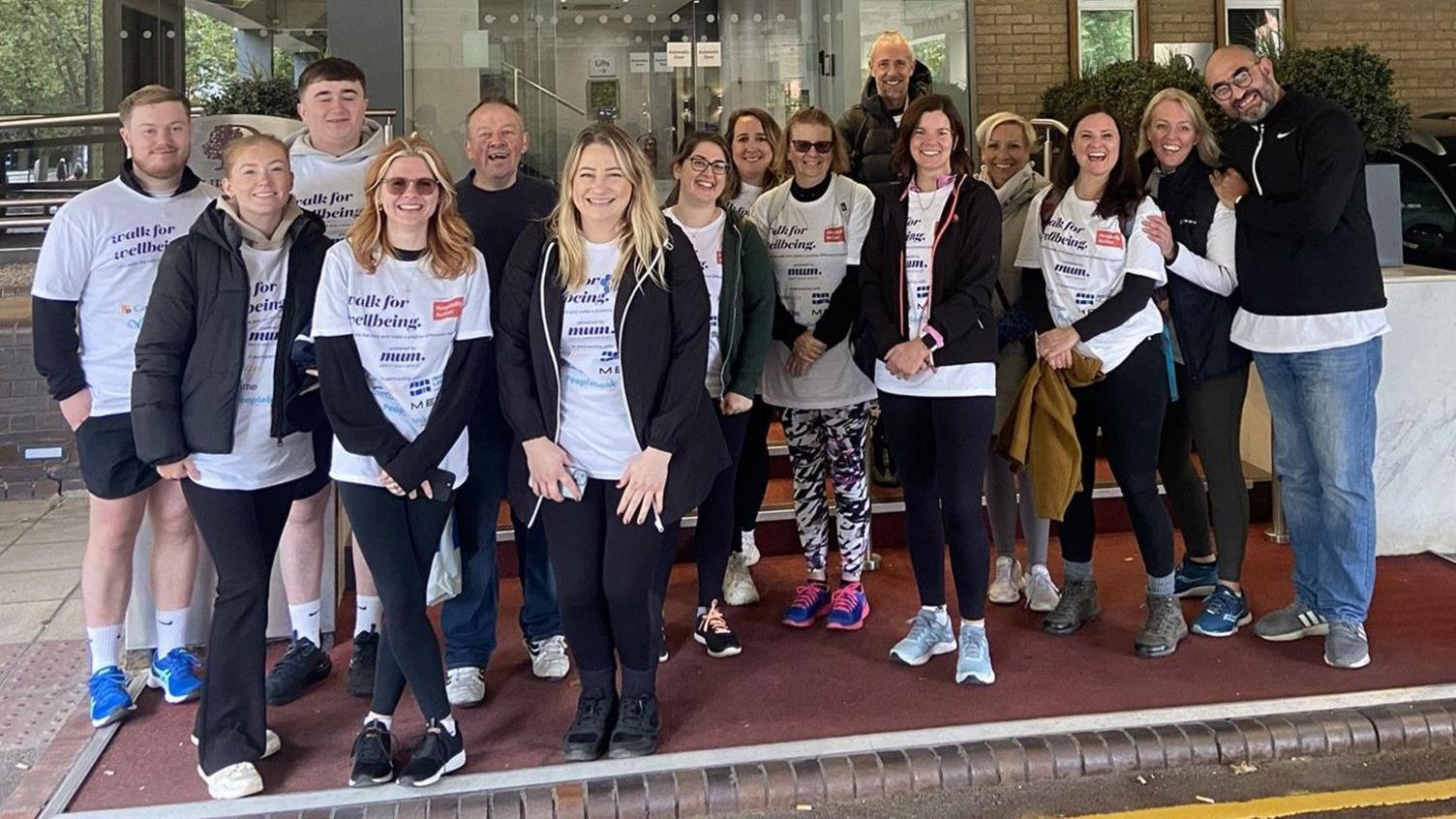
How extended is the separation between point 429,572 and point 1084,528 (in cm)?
244

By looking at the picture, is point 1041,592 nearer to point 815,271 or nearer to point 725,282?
point 815,271

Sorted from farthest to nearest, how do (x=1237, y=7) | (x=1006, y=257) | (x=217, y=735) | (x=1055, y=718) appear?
(x=1237, y=7) → (x=1006, y=257) → (x=1055, y=718) → (x=217, y=735)

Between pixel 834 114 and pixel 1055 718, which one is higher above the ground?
pixel 834 114

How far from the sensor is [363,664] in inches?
164

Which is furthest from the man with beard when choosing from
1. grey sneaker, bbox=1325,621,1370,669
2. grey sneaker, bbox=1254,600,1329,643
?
grey sneaker, bbox=1325,621,1370,669

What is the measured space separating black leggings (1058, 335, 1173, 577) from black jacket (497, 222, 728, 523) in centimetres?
157

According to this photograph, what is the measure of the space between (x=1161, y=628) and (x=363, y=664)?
9.14 ft

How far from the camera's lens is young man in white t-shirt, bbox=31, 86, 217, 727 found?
12.3 feet

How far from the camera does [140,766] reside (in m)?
3.62

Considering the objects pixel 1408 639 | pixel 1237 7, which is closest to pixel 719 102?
pixel 1237 7

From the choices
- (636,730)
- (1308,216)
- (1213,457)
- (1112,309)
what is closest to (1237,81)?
(1308,216)

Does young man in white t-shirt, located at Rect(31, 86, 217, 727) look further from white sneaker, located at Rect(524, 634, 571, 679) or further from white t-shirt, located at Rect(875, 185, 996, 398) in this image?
white t-shirt, located at Rect(875, 185, 996, 398)

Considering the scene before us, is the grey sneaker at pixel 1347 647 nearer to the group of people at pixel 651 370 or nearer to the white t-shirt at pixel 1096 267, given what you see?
the group of people at pixel 651 370

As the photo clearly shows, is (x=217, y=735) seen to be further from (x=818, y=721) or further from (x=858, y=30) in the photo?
(x=858, y=30)
